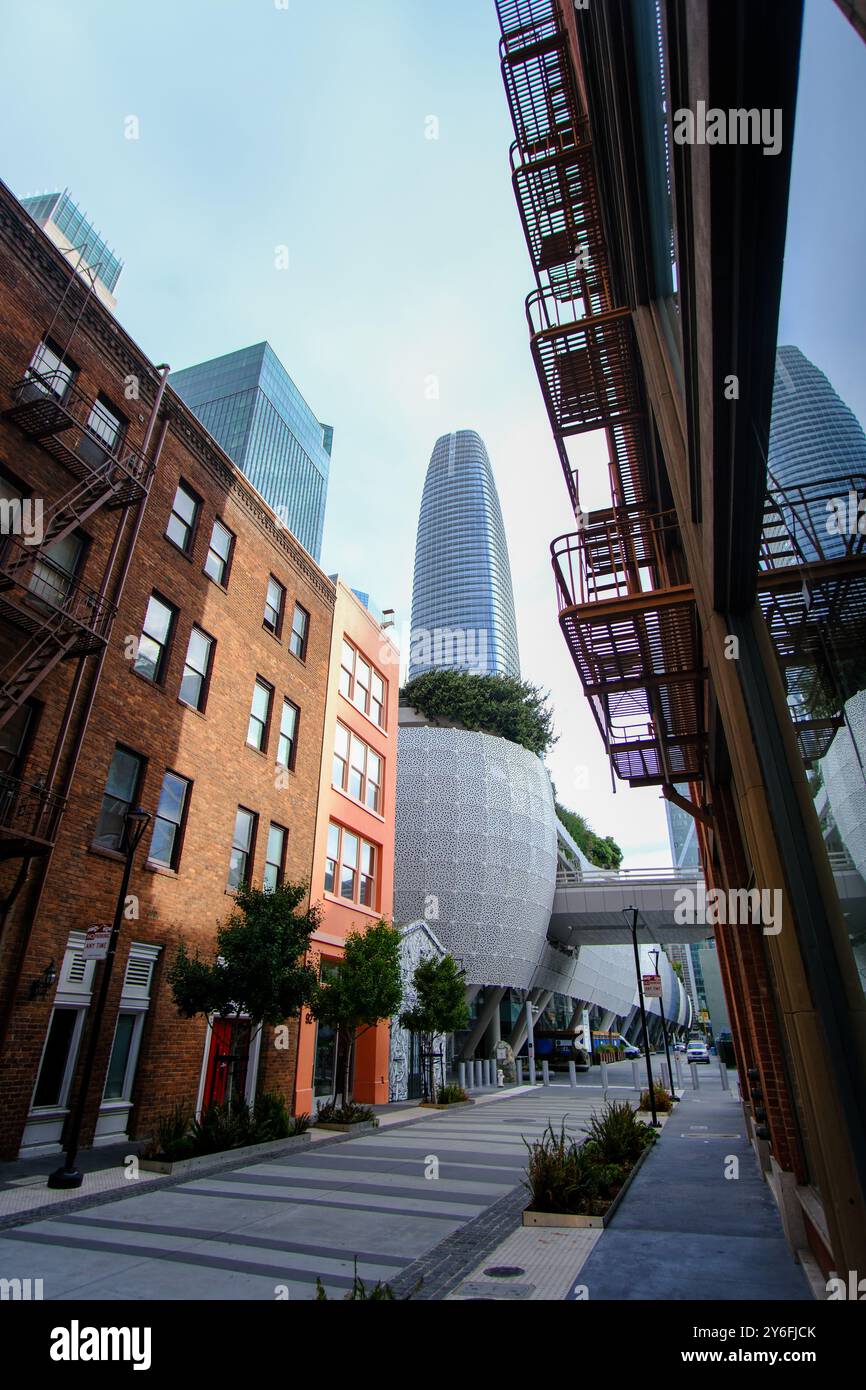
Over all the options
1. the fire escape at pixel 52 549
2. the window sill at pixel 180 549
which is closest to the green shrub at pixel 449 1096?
the fire escape at pixel 52 549

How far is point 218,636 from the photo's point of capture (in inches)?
750

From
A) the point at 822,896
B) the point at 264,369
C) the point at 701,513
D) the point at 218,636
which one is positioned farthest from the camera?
the point at 264,369

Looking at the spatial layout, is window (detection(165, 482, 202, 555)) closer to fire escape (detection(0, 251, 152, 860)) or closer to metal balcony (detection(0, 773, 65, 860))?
fire escape (detection(0, 251, 152, 860))

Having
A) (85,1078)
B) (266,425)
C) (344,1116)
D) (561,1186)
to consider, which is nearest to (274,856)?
(344,1116)

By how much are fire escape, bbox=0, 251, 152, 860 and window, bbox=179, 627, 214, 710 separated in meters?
3.14

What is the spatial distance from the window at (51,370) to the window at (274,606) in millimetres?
7963

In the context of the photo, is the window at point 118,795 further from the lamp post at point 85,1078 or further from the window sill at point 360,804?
the window sill at point 360,804

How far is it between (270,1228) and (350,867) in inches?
671

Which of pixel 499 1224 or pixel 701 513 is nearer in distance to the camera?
pixel 701 513

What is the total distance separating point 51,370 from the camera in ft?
48.8

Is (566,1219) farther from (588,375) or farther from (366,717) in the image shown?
(366,717)

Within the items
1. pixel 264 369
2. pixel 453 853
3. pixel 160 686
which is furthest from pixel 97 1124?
pixel 264 369
